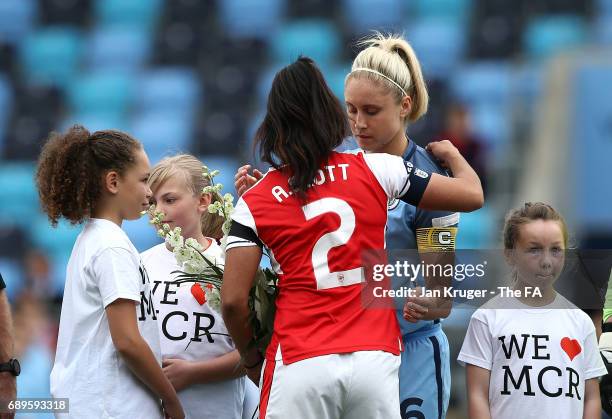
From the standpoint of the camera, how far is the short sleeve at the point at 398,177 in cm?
356

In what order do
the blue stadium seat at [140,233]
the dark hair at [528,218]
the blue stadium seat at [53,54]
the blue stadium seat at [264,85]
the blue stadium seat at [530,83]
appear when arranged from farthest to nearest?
the blue stadium seat at [53,54] → the blue stadium seat at [264,85] → the blue stadium seat at [140,233] → the blue stadium seat at [530,83] → the dark hair at [528,218]

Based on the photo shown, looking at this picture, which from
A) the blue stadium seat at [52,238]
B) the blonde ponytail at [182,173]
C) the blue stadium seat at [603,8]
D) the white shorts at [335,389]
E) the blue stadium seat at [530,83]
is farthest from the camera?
the blue stadium seat at [603,8]

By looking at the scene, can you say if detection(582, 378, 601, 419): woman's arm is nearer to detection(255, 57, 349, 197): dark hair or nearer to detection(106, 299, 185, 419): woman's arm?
detection(255, 57, 349, 197): dark hair

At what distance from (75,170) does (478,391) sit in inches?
60.8

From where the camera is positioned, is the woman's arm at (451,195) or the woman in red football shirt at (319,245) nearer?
the woman in red football shirt at (319,245)

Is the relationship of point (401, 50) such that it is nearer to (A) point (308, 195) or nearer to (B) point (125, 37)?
(A) point (308, 195)

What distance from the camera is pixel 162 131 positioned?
12.5 meters

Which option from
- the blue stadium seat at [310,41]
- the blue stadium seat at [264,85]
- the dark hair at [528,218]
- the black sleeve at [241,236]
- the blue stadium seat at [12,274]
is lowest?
the black sleeve at [241,236]

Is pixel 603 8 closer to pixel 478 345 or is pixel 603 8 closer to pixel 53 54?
→ pixel 53 54

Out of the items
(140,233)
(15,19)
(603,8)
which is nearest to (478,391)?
(140,233)

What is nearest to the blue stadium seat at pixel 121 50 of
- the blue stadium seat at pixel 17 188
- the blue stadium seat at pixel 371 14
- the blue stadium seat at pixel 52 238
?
the blue stadium seat at pixel 17 188

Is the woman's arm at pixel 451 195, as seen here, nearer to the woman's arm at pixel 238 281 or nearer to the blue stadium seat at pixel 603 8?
the woman's arm at pixel 238 281

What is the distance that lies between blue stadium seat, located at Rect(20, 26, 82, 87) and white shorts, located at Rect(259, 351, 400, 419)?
10613mm

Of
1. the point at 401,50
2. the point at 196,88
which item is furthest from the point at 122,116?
the point at 401,50
